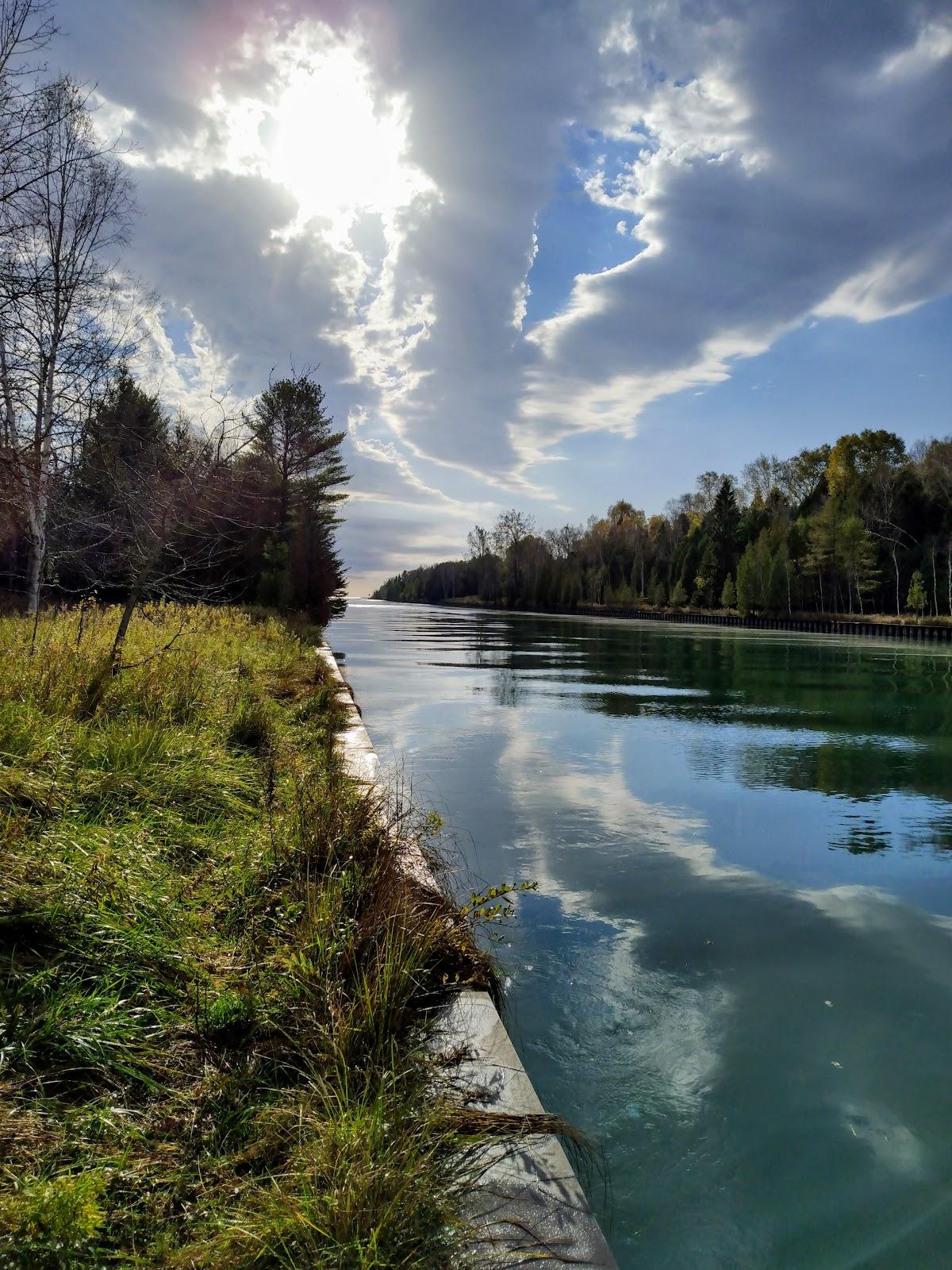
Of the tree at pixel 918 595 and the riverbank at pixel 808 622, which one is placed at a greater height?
the tree at pixel 918 595

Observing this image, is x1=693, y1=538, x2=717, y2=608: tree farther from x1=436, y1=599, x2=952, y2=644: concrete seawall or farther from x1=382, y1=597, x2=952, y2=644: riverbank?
x1=436, y1=599, x2=952, y2=644: concrete seawall

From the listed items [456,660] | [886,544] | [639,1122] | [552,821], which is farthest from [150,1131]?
[886,544]

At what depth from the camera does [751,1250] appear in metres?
2.45

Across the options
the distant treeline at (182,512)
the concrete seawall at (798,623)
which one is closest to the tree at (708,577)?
the concrete seawall at (798,623)

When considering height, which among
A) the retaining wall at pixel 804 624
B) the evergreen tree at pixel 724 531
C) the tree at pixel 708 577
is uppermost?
the evergreen tree at pixel 724 531

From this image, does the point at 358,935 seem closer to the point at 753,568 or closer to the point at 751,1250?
the point at 751,1250

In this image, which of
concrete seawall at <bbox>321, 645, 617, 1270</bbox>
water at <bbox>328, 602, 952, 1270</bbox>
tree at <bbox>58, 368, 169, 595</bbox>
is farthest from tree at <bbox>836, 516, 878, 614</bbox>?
concrete seawall at <bbox>321, 645, 617, 1270</bbox>

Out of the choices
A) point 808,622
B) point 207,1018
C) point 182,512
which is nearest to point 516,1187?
point 207,1018

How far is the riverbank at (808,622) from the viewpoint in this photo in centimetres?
4775

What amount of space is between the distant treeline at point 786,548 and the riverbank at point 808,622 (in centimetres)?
161

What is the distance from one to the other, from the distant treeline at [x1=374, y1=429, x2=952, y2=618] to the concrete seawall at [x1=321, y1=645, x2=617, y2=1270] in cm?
5743

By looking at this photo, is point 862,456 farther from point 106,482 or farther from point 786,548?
point 106,482

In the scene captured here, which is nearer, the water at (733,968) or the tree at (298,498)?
the water at (733,968)

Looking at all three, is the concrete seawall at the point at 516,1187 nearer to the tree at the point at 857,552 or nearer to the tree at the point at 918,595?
the tree at the point at 918,595
